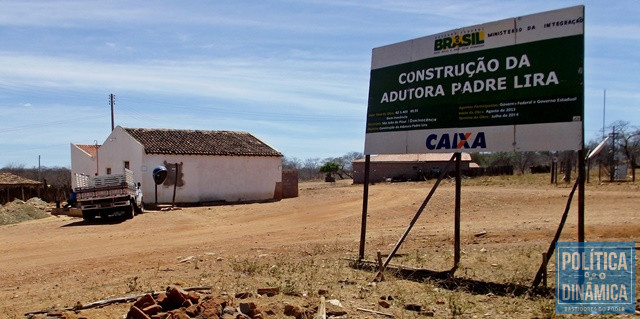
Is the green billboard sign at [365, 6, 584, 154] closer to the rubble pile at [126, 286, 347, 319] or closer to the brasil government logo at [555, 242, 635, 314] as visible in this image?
the brasil government logo at [555, 242, 635, 314]

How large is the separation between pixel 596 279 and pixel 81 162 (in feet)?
128

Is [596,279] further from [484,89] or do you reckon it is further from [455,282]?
[484,89]

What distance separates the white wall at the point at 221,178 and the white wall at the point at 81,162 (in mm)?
8644

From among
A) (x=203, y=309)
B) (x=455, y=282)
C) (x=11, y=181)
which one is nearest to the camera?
(x=203, y=309)

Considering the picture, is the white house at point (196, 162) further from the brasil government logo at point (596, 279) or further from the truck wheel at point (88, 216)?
the brasil government logo at point (596, 279)

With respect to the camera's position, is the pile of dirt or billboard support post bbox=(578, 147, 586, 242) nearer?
billboard support post bbox=(578, 147, 586, 242)

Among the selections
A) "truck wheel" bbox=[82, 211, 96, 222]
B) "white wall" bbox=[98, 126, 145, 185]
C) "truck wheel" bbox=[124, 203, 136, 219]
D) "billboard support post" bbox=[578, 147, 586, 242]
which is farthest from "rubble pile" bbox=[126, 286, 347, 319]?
"white wall" bbox=[98, 126, 145, 185]

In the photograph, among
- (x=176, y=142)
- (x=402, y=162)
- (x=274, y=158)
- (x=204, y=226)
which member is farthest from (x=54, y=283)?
(x=402, y=162)

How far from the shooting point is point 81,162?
41.3m

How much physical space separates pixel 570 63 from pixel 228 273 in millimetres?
6314

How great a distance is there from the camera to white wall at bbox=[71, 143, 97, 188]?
39.6 meters

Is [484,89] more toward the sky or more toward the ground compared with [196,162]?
more toward the sky

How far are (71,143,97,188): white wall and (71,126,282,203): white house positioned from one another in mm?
119

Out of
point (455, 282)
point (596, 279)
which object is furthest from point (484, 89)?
point (596, 279)
